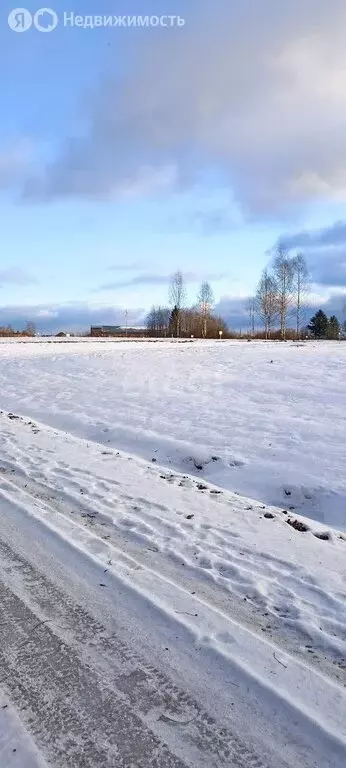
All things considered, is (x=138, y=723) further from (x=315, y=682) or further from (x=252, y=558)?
(x=252, y=558)

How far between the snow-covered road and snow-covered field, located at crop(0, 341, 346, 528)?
5.37 feet

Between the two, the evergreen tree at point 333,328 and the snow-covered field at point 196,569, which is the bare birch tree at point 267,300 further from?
the snow-covered field at point 196,569

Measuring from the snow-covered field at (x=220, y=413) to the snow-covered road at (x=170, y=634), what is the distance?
A: 64.5 inches

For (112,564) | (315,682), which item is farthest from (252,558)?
(315,682)

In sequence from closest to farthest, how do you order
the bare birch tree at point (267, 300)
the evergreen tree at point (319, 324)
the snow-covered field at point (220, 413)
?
1. the snow-covered field at point (220, 413)
2. the bare birch tree at point (267, 300)
3. the evergreen tree at point (319, 324)

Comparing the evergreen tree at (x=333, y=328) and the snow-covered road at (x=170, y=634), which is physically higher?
the evergreen tree at (x=333, y=328)

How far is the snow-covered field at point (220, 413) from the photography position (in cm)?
780

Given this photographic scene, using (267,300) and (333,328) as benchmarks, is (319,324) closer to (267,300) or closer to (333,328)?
(333,328)

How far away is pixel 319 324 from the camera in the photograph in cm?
9994

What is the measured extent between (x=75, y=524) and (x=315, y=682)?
3139 mm

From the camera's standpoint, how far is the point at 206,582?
4266 mm

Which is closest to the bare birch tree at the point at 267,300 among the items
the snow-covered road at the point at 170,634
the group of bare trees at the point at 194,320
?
the group of bare trees at the point at 194,320

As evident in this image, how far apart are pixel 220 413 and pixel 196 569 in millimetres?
7310

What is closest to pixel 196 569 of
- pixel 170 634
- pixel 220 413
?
pixel 170 634
